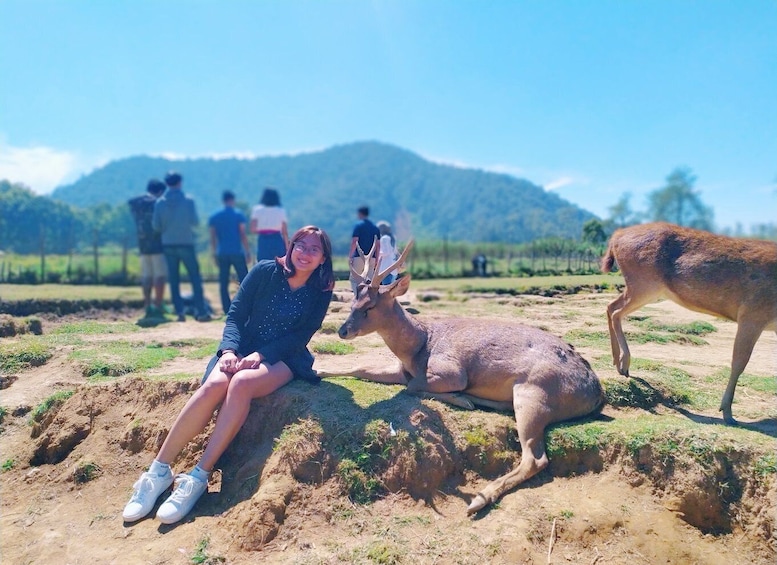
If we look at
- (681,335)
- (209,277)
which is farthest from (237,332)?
(209,277)

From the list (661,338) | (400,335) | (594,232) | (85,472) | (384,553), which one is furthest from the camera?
(594,232)

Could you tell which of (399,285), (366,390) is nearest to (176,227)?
(399,285)

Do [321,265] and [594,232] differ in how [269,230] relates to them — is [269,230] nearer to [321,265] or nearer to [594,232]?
[321,265]

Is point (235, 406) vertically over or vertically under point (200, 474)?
over

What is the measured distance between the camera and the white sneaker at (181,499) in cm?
420

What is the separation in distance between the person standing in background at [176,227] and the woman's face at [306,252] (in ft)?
19.2

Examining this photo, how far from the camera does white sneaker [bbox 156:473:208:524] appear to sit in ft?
13.8

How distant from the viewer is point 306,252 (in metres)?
5.20

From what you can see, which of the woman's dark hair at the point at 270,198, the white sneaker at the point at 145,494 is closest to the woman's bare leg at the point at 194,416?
the white sneaker at the point at 145,494

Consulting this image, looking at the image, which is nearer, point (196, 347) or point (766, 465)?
point (766, 465)

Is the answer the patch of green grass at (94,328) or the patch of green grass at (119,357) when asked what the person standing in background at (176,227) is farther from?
the patch of green grass at (119,357)

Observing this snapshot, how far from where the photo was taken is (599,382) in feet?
17.8

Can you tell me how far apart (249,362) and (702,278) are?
15.5ft

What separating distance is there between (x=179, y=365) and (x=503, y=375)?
4187 mm
